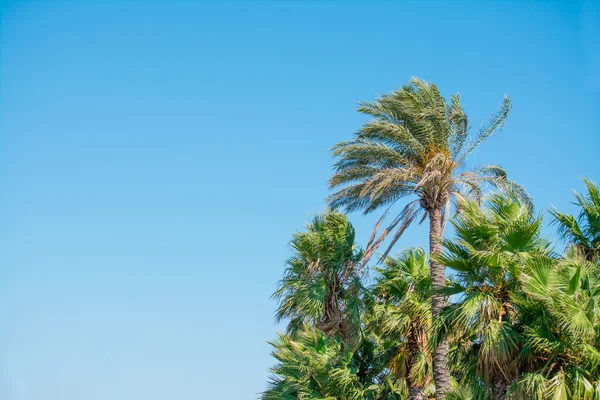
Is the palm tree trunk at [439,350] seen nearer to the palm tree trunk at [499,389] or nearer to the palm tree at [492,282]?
the palm tree at [492,282]

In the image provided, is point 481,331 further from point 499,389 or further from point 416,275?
point 416,275

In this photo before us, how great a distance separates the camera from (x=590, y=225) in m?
17.5

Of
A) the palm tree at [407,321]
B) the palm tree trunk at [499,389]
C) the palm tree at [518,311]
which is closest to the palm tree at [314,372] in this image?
the palm tree at [407,321]

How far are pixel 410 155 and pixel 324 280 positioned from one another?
4417 mm

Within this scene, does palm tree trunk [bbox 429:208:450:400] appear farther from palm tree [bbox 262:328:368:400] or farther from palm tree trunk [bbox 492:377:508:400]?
palm tree trunk [bbox 492:377:508:400]

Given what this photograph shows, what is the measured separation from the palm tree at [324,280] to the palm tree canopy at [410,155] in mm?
853

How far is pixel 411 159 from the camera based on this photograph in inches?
856

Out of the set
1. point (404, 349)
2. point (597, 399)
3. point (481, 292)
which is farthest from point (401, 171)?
point (597, 399)

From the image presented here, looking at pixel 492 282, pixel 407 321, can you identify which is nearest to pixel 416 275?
pixel 407 321

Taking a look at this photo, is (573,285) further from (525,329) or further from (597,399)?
(597,399)

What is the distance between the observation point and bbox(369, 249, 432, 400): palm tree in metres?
20.4

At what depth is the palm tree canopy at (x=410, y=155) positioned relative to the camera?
2083cm

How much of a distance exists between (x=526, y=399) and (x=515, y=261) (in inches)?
103

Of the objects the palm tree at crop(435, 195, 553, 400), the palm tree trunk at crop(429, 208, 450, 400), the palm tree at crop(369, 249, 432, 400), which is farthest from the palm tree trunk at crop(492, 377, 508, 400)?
the palm tree at crop(369, 249, 432, 400)
